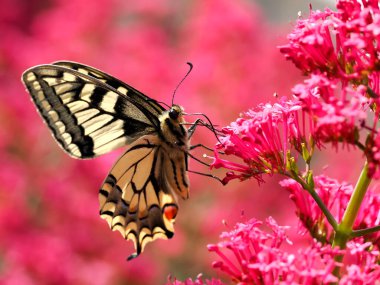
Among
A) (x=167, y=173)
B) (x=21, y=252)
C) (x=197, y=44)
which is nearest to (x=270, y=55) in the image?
(x=197, y=44)

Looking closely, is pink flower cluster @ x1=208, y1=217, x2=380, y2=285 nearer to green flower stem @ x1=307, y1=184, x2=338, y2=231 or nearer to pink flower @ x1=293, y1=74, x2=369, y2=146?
green flower stem @ x1=307, y1=184, x2=338, y2=231

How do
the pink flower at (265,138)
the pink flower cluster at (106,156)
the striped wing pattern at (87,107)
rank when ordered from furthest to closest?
1. the pink flower cluster at (106,156)
2. the striped wing pattern at (87,107)
3. the pink flower at (265,138)

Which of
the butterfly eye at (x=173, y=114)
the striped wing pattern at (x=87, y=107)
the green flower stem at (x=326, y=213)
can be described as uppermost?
the striped wing pattern at (x=87, y=107)

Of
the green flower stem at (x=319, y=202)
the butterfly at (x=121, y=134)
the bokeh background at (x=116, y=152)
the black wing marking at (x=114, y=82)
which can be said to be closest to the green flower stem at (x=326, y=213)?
the green flower stem at (x=319, y=202)

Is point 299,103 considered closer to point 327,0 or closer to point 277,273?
point 277,273

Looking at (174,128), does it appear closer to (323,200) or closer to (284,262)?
(323,200)

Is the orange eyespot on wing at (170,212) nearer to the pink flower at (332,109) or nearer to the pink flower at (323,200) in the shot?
the pink flower at (323,200)
